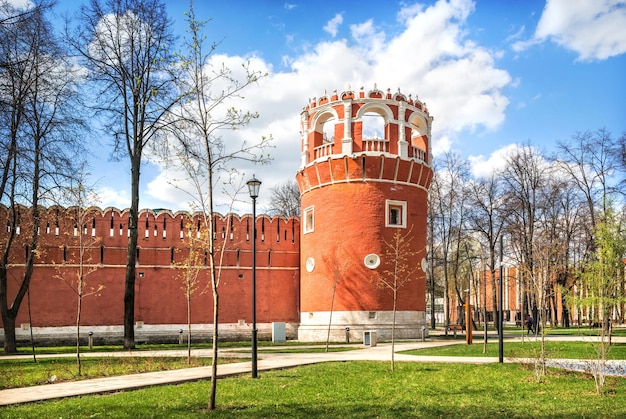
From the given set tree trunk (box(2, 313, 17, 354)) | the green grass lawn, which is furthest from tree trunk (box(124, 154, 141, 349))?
the green grass lawn

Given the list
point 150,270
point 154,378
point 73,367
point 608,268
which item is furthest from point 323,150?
point 154,378

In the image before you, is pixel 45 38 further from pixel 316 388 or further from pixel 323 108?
pixel 316 388

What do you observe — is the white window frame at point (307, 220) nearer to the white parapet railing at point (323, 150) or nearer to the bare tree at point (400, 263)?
the white parapet railing at point (323, 150)

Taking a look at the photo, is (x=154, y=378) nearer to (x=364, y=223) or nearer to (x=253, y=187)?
(x=253, y=187)

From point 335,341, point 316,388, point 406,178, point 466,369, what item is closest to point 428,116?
point 406,178

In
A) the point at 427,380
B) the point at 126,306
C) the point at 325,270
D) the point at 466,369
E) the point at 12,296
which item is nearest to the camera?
the point at 427,380

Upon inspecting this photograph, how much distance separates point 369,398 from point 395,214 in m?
18.0

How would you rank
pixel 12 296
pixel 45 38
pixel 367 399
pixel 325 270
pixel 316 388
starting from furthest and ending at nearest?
pixel 325 270 → pixel 12 296 → pixel 45 38 → pixel 316 388 → pixel 367 399

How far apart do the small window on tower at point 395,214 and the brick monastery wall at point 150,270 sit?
236 inches

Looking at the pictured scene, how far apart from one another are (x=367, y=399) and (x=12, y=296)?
21.2 m

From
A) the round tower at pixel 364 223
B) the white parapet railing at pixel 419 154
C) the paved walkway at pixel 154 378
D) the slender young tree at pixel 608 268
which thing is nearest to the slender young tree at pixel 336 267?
the round tower at pixel 364 223

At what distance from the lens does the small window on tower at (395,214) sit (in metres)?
26.8

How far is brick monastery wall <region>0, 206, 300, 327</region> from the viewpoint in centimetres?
2577

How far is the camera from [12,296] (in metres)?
25.4
